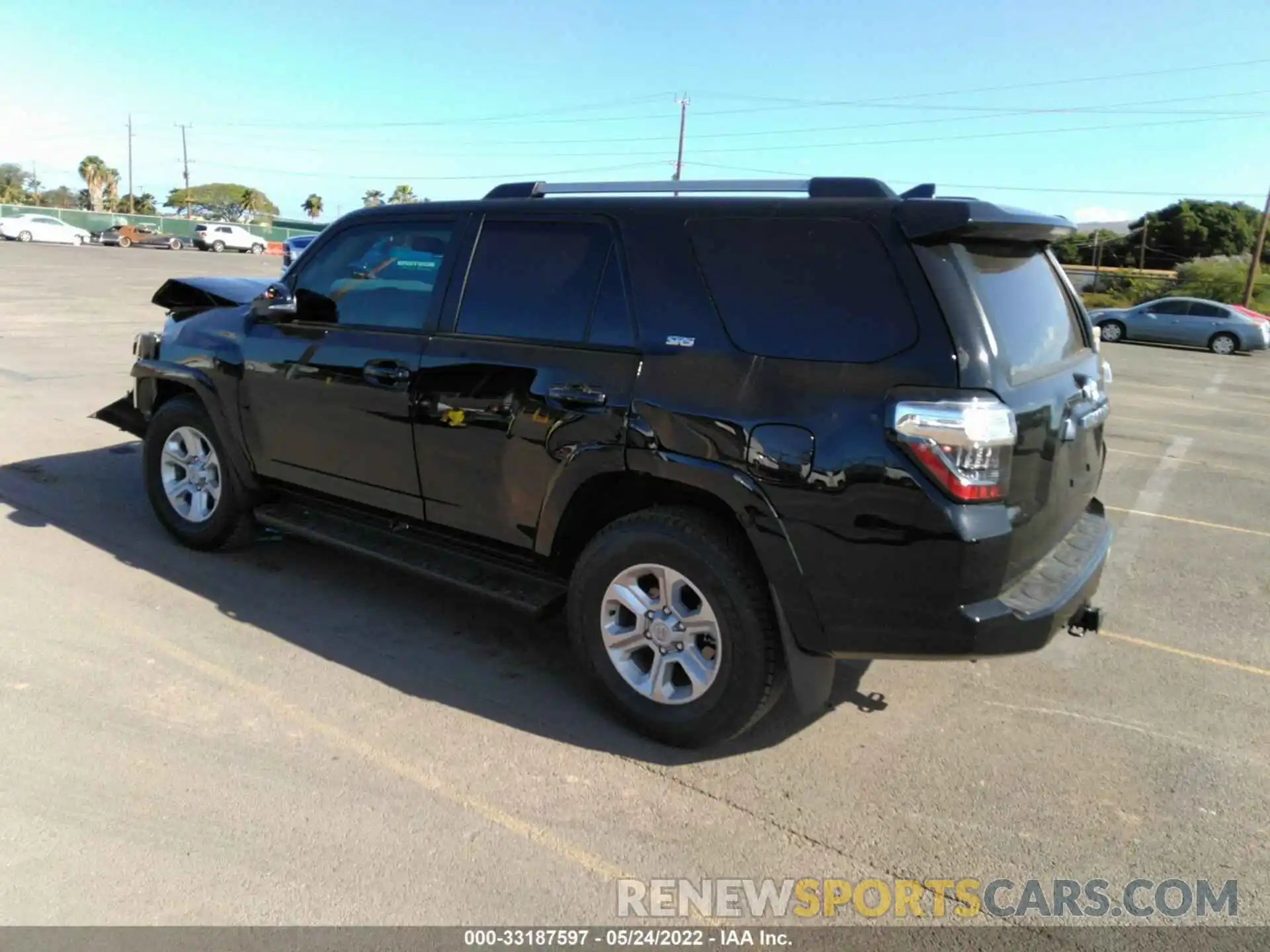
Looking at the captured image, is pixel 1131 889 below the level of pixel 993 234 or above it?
→ below

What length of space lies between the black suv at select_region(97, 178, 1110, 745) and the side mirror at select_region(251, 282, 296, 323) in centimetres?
4

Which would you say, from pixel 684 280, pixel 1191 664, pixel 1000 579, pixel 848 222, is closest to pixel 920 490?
pixel 1000 579

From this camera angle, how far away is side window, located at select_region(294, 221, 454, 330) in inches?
165

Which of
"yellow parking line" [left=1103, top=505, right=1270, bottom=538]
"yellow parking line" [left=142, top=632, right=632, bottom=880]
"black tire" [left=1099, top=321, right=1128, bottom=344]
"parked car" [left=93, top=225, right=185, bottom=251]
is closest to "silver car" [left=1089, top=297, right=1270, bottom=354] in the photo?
"black tire" [left=1099, top=321, right=1128, bottom=344]

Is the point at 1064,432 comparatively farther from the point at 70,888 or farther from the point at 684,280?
the point at 70,888

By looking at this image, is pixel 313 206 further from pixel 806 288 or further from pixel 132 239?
pixel 806 288

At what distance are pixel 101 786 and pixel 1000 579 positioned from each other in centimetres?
300

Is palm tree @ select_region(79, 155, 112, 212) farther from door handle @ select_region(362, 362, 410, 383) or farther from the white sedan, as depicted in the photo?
door handle @ select_region(362, 362, 410, 383)

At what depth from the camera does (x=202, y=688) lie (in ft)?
12.2

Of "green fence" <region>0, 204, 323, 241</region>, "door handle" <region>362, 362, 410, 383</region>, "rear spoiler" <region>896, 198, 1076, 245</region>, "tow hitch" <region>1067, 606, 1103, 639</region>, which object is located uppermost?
"green fence" <region>0, 204, 323, 241</region>

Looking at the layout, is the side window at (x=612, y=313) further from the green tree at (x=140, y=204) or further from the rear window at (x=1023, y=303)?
the green tree at (x=140, y=204)

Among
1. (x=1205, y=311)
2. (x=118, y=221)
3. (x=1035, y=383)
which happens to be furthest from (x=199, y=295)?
(x=118, y=221)

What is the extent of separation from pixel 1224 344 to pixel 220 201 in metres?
106

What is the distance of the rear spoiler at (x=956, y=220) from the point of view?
2.90 meters
